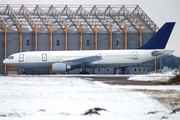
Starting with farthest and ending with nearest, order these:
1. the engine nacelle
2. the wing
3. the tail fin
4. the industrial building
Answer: the industrial building → the tail fin → the wing → the engine nacelle

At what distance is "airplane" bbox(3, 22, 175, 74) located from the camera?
4481cm

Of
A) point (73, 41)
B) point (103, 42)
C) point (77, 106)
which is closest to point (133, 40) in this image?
point (103, 42)

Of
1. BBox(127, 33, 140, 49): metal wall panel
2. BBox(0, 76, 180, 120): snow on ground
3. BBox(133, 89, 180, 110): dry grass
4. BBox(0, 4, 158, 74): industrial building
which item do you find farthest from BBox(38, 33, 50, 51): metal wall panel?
BBox(133, 89, 180, 110): dry grass

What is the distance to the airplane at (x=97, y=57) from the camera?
4481cm

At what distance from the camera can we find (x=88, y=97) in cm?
1669

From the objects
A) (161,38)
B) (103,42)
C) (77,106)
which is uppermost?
(103,42)

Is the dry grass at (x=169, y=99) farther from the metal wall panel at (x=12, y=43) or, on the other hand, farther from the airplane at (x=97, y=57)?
the metal wall panel at (x=12, y=43)

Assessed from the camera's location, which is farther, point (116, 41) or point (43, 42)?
point (116, 41)

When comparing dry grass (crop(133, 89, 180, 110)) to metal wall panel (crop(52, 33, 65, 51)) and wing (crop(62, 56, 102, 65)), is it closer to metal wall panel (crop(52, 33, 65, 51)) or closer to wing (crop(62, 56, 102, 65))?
wing (crop(62, 56, 102, 65))

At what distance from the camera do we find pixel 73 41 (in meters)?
56.1

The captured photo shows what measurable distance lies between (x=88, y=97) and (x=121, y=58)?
2853cm

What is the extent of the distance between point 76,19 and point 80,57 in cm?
1563

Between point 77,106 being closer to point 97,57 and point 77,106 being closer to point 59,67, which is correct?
point 59,67

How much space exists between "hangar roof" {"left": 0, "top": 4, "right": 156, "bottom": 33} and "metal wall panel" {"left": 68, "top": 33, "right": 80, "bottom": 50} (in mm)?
988
